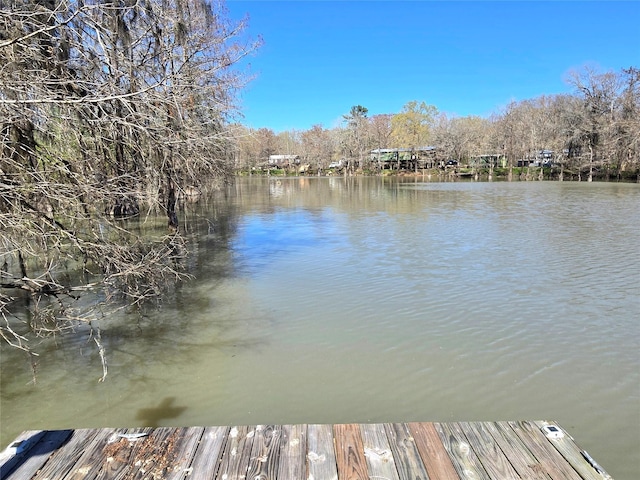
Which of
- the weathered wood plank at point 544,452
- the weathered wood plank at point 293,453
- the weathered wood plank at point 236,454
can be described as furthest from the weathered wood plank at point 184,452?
the weathered wood plank at point 544,452

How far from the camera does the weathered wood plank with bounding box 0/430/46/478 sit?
223 centimetres

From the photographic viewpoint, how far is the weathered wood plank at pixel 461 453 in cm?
220

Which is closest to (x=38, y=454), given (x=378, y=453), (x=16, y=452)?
(x=16, y=452)

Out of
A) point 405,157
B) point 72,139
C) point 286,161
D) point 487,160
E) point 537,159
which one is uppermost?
point 286,161

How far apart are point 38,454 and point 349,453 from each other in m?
1.85

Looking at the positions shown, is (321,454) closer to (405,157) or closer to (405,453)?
(405,453)

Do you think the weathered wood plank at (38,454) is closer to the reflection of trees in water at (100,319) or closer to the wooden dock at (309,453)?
the wooden dock at (309,453)

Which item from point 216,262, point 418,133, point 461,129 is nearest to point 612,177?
point 461,129

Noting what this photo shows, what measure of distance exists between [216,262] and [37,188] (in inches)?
272

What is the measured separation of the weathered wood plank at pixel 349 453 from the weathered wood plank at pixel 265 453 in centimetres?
36

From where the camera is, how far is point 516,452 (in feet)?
7.77

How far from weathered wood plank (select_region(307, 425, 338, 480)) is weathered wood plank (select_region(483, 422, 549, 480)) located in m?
1.03

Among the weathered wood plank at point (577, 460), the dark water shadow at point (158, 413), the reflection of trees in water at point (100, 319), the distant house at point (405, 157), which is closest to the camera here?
the weathered wood plank at point (577, 460)

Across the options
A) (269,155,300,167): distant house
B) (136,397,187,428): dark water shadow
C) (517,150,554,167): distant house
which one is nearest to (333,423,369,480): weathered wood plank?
(136,397,187,428): dark water shadow
